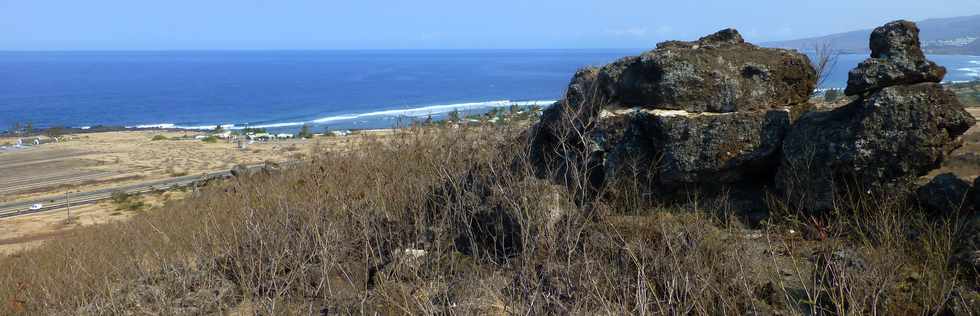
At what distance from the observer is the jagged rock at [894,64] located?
24.2 feet

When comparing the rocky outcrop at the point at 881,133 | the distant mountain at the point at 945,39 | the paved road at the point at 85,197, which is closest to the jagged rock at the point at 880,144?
the rocky outcrop at the point at 881,133

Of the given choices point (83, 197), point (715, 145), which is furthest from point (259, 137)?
point (715, 145)

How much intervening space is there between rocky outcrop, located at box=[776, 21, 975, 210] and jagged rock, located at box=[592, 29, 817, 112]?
3.11 feet

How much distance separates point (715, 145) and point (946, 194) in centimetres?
231

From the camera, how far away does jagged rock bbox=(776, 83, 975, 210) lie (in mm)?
6988

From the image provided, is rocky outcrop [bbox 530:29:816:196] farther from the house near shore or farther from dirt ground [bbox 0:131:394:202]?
the house near shore

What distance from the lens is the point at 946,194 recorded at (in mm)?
6797

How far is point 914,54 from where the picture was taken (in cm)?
757

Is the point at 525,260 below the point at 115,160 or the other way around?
the other way around

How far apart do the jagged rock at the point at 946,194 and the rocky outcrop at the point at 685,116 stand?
168cm

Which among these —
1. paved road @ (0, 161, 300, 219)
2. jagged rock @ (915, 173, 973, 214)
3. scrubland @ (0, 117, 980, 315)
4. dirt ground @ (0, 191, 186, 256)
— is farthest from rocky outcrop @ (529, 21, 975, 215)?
paved road @ (0, 161, 300, 219)

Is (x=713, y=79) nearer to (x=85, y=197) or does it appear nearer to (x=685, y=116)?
(x=685, y=116)

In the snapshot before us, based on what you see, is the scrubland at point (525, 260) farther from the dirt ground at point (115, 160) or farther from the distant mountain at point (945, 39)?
the distant mountain at point (945, 39)

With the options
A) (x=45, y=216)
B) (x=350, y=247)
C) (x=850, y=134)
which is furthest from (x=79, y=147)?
(x=850, y=134)
